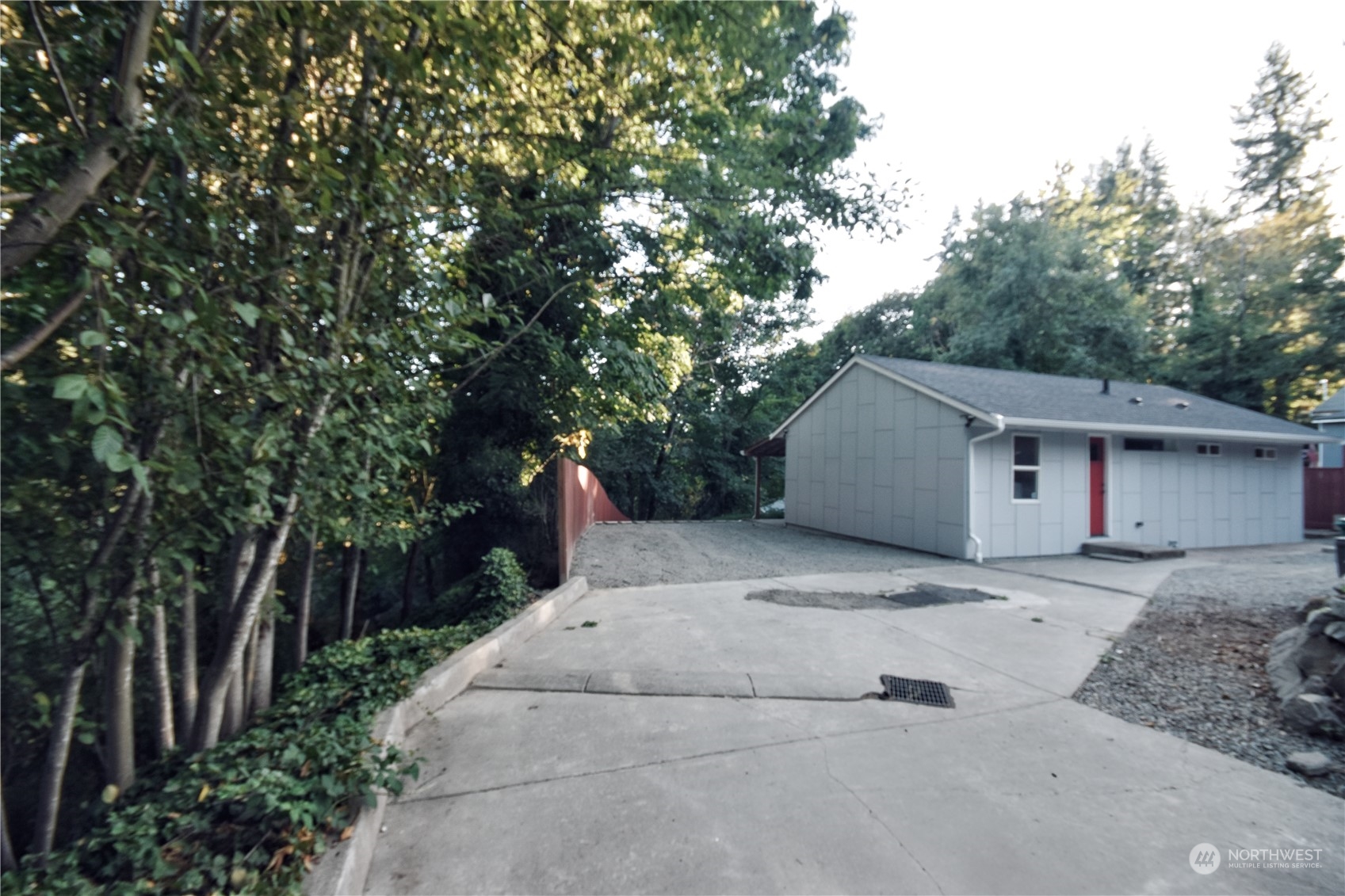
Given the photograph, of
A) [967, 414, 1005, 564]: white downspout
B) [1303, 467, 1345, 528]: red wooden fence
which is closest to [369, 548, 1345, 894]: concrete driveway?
[967, 414, 1005, 564]: white downspout

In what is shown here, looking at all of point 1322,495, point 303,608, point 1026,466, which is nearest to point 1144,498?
point 1026,466

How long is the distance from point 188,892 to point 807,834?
7.40ft

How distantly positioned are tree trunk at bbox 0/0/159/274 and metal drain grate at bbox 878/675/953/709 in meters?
4.80

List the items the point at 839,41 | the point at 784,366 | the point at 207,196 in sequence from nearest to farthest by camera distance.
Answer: the point at 207,196, the point at 839,41, the point at 784,366

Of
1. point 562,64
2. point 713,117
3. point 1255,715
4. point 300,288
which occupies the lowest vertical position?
point 1255,715

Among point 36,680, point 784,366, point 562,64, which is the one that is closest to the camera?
point 36,680

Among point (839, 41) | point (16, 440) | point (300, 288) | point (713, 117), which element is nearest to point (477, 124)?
point (300, 288)

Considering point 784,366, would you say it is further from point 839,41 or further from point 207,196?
point 207,196

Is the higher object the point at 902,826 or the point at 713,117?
the point at 713,117

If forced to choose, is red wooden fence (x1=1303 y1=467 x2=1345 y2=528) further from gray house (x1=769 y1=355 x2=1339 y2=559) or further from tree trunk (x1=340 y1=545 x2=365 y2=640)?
tree trunk (x1=340 y1=545 x2=365 y2=640)

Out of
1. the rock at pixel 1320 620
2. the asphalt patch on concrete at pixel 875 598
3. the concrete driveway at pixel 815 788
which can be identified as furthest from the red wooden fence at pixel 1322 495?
the concrete driveway at pixel 815 788

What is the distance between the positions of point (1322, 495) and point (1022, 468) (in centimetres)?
1168

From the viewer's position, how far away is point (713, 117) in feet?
22.5

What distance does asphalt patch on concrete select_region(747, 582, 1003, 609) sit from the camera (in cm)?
724
